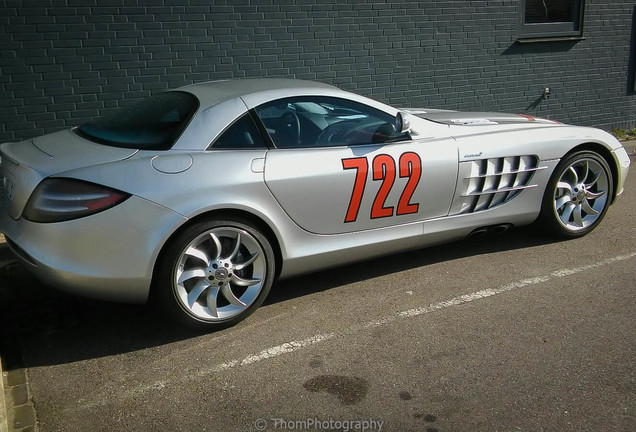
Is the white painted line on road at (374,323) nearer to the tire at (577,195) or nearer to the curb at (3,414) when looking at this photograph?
the curb at (3,414)

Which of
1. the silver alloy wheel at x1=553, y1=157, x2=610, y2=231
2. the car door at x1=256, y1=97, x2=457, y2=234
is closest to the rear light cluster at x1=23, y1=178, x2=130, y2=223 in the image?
the car door at x1=256, y1=97, x2=457, y2=234

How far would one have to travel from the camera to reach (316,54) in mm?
7891

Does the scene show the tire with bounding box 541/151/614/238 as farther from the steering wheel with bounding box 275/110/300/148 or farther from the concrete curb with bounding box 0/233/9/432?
the concrete curb with bounding box 0/233/9/432

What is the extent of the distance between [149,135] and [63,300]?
54.0 inches

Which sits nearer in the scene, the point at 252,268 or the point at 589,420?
the point at 589,420

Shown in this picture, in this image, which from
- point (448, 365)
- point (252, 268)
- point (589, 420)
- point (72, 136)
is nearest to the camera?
point (589, 420)

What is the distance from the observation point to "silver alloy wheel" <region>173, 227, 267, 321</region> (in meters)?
3.85

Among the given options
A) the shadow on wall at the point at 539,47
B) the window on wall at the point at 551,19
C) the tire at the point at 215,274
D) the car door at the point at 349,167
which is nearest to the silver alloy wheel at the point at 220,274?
the tire at the point at 215,274

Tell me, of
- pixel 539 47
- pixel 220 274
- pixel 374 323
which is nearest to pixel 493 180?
pixel 374 323

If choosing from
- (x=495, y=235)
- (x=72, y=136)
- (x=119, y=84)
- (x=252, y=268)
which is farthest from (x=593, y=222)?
(x=119, y=84)

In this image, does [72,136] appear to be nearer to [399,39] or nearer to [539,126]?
[539,126]

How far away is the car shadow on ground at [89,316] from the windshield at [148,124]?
101 cm

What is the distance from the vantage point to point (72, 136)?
4.38 metres

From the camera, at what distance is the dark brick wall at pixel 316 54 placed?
6.59 meters
